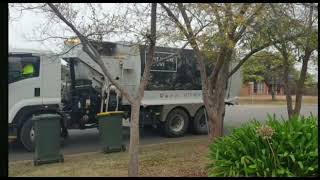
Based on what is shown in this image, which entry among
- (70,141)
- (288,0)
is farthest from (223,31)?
(70,141)

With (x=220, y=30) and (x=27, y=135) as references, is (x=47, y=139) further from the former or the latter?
(x=220, y=30)

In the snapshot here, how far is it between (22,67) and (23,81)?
341 mm

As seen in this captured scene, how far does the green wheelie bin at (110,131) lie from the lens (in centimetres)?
1021

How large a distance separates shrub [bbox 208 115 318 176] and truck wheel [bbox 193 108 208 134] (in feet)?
27.9

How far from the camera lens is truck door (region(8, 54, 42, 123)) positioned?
10.5 metres

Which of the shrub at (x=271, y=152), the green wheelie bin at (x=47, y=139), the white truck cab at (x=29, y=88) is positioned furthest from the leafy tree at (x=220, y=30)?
the white truck cab at (x=29, y=88)

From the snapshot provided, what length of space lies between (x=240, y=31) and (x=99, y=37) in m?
2.46

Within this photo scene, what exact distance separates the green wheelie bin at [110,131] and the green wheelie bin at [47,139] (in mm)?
1286

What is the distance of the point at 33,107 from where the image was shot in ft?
35.2

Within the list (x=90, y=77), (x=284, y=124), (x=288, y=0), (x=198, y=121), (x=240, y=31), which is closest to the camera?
(x=284, y=124)

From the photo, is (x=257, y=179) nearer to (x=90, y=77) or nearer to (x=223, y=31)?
(x=223, y=31)

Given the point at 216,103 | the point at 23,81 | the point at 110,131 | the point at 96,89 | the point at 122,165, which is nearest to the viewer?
the point at 122,165

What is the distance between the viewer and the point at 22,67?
34.9ft

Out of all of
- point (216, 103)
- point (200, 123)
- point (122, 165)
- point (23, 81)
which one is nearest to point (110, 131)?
point (122, 165)
